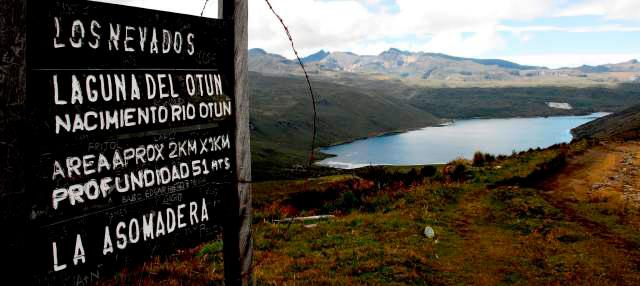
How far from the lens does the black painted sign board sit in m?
3.61

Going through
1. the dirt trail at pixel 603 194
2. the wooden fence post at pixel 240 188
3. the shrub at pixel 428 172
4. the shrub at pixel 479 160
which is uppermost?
the wooden fence post at pixel 240 188

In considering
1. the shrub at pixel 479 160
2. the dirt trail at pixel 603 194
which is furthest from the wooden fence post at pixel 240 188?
the shrub at pixel 479 160

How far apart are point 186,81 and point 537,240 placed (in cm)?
996

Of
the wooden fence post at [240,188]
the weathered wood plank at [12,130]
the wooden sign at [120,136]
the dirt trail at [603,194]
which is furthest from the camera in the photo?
the dirt trail at [603,194]

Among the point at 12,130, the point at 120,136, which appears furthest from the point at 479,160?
the point at 12,130

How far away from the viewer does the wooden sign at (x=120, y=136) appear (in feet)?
11.8

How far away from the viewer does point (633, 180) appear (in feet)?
58.6

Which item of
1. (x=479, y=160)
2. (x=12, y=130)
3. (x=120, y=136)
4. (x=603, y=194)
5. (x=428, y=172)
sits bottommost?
(x=428, y=172)

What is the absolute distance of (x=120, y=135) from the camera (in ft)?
13.7

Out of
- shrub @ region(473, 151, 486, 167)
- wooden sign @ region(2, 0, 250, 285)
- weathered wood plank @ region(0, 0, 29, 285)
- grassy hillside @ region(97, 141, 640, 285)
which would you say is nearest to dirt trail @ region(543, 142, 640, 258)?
grassy hillside @ region(97, 141, 640, 285)

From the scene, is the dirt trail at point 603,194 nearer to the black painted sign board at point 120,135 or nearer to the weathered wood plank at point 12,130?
the black painted sign board at point 120,135

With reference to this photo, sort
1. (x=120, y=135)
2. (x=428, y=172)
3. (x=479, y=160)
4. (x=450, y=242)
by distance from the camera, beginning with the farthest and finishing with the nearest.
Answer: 1. (x=479, y=160)
2. (x=428, y=172)
3. (x=450, y=242)
4. (x=120, y=135)

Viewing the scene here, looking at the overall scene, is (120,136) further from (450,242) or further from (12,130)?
(450,242)

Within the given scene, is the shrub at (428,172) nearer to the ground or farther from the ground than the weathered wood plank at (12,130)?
nearer to the ground
